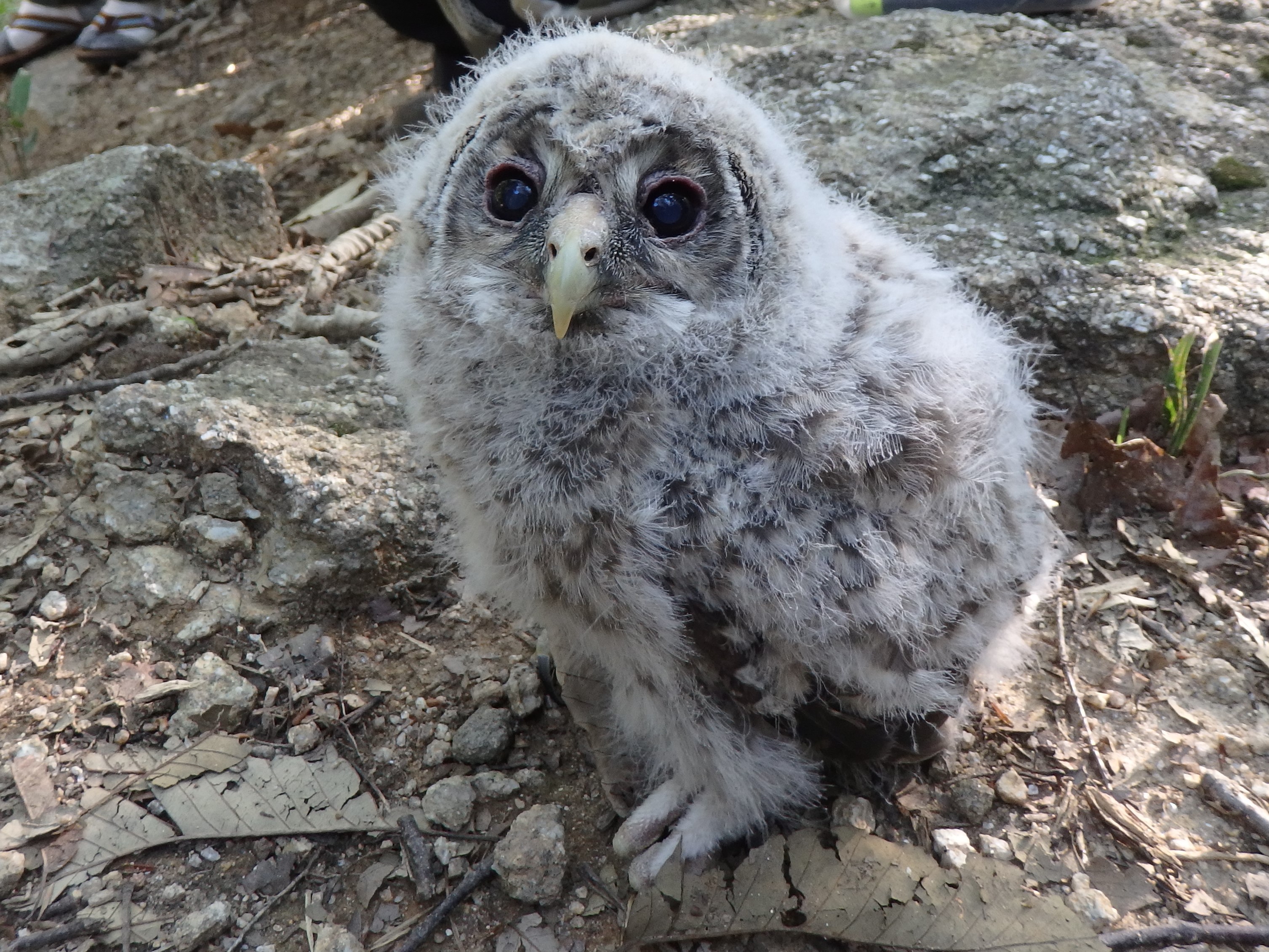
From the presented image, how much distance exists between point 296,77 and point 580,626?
230 inches

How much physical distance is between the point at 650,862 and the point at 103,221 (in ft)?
10.9

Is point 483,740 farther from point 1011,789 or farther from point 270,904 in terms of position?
point 1011,789

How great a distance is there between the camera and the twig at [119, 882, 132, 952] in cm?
220

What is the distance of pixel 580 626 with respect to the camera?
7.63 ft

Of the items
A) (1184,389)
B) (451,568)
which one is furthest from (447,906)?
(1184,389)

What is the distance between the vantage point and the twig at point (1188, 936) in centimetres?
219

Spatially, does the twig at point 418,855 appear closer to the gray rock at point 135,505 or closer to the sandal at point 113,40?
the gray rock at point 135,505

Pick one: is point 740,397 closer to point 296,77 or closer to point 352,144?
point 352,144

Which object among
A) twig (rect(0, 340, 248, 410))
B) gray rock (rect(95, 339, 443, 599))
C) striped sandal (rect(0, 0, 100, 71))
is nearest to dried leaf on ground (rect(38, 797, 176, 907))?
gray rock (rect(95, 339, 443, 599))

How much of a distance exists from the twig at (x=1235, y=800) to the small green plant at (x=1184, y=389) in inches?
46.9

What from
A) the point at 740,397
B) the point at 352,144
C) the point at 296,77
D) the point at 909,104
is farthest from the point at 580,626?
the point at 296,77

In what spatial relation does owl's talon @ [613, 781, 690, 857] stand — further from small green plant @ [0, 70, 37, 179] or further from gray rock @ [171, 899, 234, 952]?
small green plant @ [0, 70, 37, 179]

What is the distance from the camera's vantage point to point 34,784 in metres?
2.43

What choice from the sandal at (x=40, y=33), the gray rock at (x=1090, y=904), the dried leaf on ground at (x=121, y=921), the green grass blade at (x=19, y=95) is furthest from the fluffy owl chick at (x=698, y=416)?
the sandal at (x=40, y=33)
